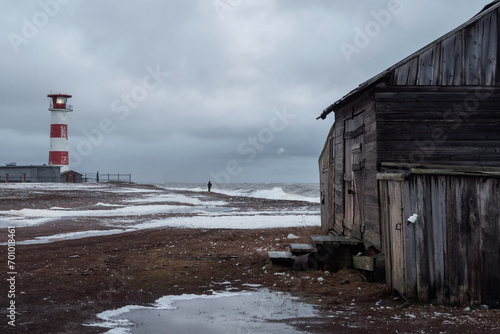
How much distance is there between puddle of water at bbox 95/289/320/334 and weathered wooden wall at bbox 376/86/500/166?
13.4ft

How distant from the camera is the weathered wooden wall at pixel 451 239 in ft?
24.1

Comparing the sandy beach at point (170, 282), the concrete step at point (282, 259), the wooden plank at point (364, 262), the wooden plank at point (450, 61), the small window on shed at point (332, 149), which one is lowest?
the sandy beach at point (170, 282)

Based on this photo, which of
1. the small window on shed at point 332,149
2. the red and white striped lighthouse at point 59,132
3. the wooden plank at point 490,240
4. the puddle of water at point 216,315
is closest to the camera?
the puddle of water at point 216,315

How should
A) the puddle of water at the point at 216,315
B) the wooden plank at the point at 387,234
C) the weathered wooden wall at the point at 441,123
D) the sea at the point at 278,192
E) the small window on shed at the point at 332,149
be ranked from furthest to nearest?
the sea at the point at 278,192 < the small window on shed at the point at 332,149 < the weathered wooden wall at the point at 441,123 < the wooden plank at the point at 387,234 < the puddle of water at the point at 216,315

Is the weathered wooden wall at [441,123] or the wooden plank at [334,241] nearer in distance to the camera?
the weathered wooden wall at [441,123]

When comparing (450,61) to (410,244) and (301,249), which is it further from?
(301,249)

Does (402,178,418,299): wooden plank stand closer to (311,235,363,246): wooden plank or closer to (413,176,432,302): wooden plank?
(413,176,432,302): wooden plank

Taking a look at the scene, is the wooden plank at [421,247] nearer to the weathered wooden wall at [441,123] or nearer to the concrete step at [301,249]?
the weathered wooden wall at [441,123]

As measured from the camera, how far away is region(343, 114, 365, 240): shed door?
35.7ft

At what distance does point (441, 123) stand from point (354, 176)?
2.49 meters

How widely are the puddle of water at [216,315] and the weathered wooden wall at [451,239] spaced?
1842mm

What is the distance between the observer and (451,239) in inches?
291

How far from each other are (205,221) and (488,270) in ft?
52.6

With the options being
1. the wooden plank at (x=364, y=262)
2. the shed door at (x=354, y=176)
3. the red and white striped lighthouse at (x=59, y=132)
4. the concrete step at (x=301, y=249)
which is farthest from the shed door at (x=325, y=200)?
the red and white striped lighthouse at (x=59, y=132)
